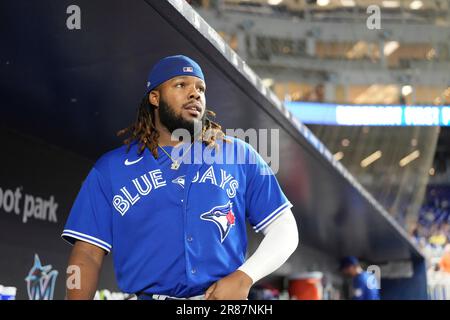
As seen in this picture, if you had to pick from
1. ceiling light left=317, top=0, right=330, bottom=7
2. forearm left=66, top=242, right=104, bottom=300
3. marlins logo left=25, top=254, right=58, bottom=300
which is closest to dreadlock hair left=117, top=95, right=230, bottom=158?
forearm left=66, top=242, right=104, bottom=300

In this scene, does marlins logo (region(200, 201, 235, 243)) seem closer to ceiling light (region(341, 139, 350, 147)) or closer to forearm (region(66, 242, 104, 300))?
forearm (region(66, 242, 104, 300))

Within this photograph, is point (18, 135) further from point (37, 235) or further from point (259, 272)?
point (259, 272)

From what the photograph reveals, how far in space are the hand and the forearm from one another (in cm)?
37

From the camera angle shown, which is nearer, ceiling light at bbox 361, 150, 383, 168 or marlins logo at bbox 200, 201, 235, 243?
marlins logo at bbox 200, 201, 235, 243

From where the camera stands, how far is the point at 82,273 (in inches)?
87.5

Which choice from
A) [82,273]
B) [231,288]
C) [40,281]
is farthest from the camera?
[40,281]

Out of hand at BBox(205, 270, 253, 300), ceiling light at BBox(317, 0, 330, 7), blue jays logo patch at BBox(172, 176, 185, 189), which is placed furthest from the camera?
ceiling light at BBox(317, 0, 330, 7)

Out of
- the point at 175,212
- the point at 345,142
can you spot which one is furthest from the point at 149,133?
the point at 345,142

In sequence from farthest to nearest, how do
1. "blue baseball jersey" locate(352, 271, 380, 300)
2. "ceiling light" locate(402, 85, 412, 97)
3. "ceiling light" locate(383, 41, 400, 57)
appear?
1. "ceiling light" locate(383, 41, 400, 57)
2. "ceiling light" locate(402, 85, 412, 97)
3. "blue baseball jersey" locate(352, 271, 380, 300)

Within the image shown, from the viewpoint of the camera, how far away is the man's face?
93.9 inches

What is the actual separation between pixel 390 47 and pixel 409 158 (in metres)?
5.18

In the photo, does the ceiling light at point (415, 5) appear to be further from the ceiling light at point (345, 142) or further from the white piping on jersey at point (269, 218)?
the white piping on jersey at point (269, 218)

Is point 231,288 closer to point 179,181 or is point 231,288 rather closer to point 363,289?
point 179,181

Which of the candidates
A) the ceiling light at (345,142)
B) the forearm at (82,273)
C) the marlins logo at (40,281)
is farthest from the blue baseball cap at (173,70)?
the ceiling light at (345,142)
